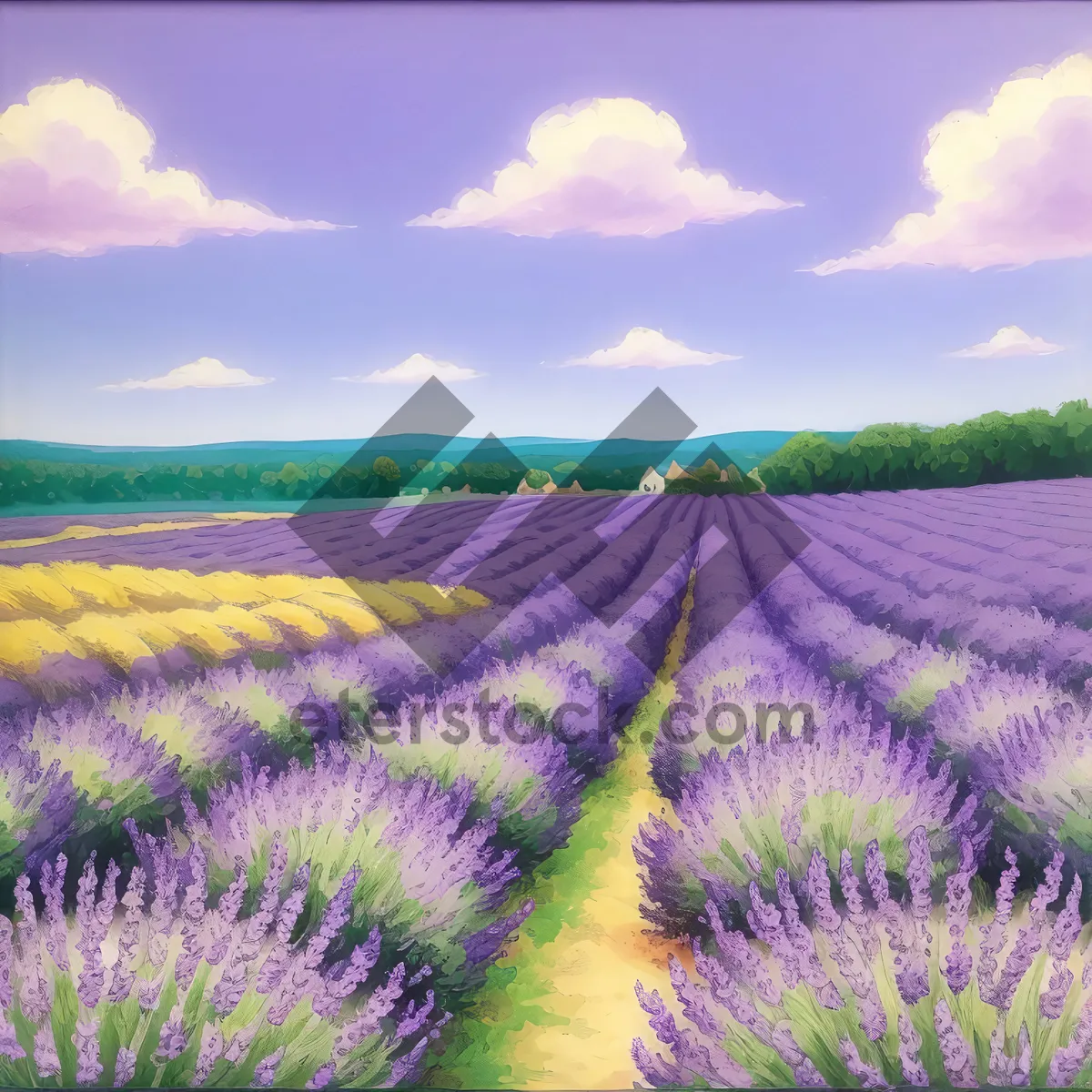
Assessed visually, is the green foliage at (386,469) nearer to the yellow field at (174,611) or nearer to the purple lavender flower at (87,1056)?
the yellow field at (174,611)

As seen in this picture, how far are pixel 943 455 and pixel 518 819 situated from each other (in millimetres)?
2618

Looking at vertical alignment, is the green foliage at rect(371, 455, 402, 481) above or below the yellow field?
above

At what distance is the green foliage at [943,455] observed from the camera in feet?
9.75

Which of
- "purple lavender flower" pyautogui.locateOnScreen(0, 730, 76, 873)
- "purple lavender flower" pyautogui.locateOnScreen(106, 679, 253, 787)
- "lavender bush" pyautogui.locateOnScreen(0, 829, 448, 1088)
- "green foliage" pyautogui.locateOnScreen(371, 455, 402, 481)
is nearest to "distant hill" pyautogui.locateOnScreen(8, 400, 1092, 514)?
"green foliage" pyautogui.locateOnScreen(371, 455, 402, 481)

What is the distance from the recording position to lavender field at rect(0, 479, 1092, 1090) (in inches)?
60.9

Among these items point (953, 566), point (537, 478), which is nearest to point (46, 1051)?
point (537, 478)

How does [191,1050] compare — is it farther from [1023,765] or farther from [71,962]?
[1023,765]

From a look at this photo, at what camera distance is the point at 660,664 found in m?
4.65

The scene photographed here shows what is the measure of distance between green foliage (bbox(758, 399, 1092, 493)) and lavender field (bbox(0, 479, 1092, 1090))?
1.04 ft

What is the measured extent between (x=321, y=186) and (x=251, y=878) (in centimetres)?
255

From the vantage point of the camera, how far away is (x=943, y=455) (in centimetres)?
337

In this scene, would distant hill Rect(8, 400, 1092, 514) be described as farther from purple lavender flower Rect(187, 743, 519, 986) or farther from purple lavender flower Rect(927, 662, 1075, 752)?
purple lavender flower Rect(187, 743, 519, 986)

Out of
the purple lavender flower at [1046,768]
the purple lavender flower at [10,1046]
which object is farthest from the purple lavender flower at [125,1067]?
the purple lavender flower at [1046,768]

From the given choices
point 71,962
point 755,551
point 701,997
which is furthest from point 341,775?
point 755,551
